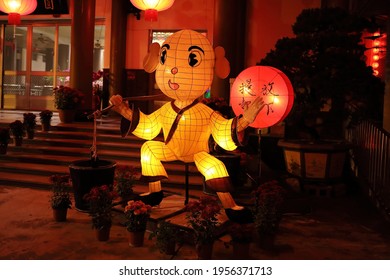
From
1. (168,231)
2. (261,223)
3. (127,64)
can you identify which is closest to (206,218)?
(168,231)

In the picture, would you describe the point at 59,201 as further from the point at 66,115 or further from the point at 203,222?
the point at 66,115

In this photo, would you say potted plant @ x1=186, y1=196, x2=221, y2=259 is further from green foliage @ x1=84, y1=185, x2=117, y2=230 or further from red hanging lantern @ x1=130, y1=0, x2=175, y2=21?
red hanging lantern @ x1=130, y1=0, x2=175, y2=21

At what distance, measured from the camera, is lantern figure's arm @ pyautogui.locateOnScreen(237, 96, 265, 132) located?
4172 mm

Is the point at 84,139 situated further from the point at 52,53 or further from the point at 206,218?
the point at 52,53

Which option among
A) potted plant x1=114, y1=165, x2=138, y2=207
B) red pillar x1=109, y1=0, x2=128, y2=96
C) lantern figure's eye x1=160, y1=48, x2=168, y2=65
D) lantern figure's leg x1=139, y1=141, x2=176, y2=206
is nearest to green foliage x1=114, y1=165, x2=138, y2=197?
potted plant x1=114, y1=165, x2=138, y2=207

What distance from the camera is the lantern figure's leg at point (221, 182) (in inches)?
181

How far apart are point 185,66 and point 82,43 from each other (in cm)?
671

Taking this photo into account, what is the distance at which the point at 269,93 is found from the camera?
4.86 meters

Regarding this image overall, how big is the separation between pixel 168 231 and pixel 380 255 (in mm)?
2305

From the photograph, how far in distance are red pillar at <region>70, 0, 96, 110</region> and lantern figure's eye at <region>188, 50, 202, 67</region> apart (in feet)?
21.5

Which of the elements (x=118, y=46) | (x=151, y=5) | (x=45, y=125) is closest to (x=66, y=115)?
(x=45, y=125)

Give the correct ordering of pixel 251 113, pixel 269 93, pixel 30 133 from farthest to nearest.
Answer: pixel 30 133 → pixel 269 93 → pixel 251 113

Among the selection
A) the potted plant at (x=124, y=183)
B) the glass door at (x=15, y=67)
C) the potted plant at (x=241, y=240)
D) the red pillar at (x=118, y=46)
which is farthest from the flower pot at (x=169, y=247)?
the glass door at (x=15, y=67)

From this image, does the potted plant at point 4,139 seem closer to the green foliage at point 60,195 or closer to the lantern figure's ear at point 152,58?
the green foliage at point 60,195
